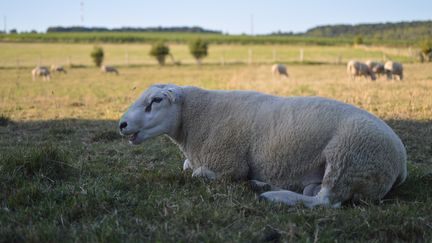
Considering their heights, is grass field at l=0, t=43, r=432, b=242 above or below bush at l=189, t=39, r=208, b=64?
below

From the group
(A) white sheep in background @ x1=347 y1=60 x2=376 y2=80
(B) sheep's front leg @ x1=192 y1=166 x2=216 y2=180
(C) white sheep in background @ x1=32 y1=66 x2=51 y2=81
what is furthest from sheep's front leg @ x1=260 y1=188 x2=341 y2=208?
(C) white sheep in background @ x1=32 y1=66 x2=51 y2=81

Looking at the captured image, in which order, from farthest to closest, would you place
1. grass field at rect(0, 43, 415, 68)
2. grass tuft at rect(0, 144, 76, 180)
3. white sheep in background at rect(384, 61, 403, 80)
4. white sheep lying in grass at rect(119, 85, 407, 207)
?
grass field at rect(0, 43, 415, 68), white sheep in background at rect(384, 61, 403, 80), grass tuft at rect(0, 144, 76, 180), white sheep lying in grass at rect(119, 85, 407, 207)

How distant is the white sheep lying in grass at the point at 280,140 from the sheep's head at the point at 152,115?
11 millimetres

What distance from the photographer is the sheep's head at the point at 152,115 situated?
5.10 m

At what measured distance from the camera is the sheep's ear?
5.30 m

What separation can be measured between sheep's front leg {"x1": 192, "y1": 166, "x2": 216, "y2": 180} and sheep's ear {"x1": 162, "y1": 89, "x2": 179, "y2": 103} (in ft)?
2.88

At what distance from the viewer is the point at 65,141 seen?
8.41 meters

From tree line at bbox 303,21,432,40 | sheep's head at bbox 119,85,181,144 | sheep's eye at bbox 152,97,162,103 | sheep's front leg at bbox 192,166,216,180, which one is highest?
tree line at bbox 303,21,432,40

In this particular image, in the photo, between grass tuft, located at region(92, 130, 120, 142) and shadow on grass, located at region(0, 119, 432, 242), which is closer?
shadow on grass, located at region(0, 119, 432, 242)

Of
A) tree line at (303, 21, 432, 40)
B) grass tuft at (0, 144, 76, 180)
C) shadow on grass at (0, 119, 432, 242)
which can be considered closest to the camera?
shadow on grass at (0, 119, 432, 242)

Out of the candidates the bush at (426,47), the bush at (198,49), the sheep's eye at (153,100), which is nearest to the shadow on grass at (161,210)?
the sheep's eye at (153,100)

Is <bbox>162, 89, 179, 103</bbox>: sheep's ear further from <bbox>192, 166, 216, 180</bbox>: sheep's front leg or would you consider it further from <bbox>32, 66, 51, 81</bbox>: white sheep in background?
<bbox>32, 66, 51, 81</bbox>: white sheep in background

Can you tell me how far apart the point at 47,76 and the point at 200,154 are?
93.3 feet

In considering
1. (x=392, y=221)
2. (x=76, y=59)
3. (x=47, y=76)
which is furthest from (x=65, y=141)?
(x=76, y=59)
